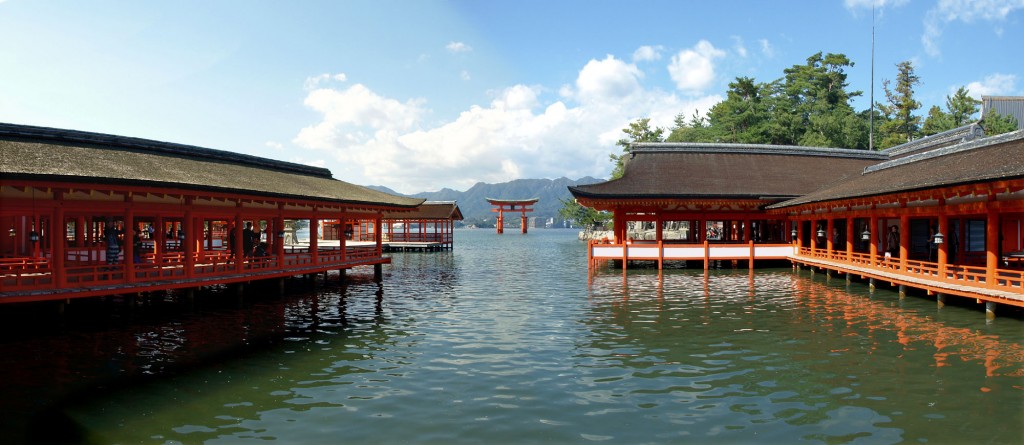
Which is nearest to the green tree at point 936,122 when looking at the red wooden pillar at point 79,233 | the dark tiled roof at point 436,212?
the dark tiled roof at point 436,212

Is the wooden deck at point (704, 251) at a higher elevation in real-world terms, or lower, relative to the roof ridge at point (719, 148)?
lower

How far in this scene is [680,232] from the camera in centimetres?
7725

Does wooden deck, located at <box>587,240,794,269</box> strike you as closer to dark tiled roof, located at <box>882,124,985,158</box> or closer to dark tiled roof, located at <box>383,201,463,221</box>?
dark tiled roof, located at <box>882,124,985,158</box>

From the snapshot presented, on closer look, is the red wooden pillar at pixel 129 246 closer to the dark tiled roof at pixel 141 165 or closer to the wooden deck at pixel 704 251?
the dark tiled roof at pixel 141 165

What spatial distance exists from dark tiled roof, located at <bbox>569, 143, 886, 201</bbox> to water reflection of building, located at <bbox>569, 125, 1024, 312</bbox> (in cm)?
8

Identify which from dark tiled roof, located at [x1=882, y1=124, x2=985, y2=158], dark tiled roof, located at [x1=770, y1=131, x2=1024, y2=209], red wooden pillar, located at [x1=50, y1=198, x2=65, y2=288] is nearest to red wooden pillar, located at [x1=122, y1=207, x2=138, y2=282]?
red wooden pillar, located at [x1=50, y1=198, x2=65, y2=288]

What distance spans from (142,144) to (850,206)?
28472 millimetres

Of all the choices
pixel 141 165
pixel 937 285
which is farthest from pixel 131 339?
pixel 937 285

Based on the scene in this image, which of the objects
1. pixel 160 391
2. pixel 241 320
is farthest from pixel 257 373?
pixel 241 320

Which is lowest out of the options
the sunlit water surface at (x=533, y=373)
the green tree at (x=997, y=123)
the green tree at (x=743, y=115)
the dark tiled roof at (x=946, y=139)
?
Result: the sunlit water surface at (x=533, y=373)

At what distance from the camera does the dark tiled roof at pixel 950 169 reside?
16.2 m

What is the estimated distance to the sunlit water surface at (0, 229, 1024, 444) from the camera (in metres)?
8.87

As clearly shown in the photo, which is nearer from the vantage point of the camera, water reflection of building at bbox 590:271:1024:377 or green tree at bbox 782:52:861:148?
water reflection of building at bbox 590:271:1024:377

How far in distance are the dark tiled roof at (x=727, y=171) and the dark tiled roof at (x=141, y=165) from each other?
14943mm
